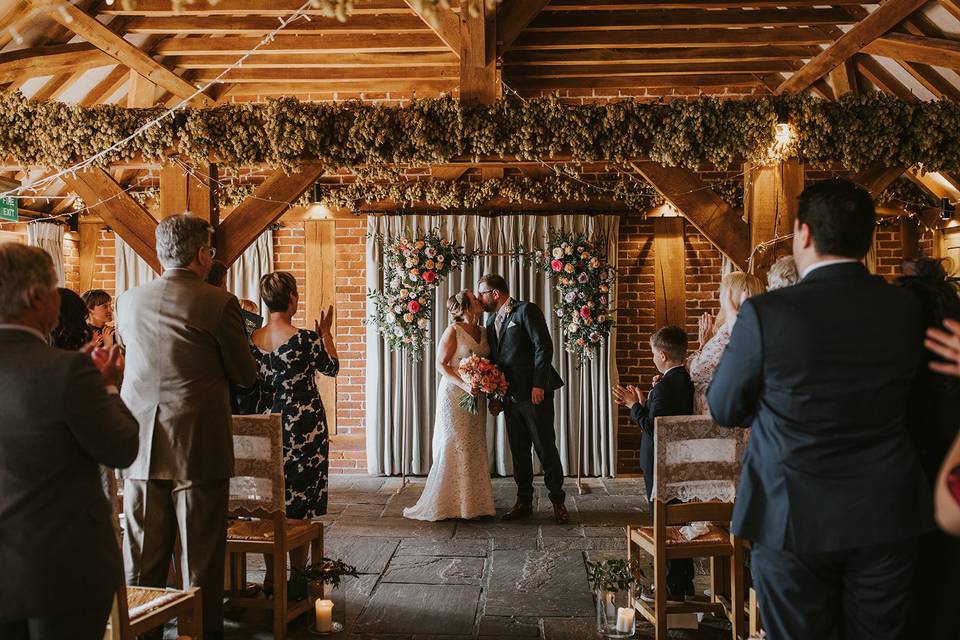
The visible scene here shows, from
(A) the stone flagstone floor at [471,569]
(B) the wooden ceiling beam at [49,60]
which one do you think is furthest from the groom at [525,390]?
(B) the wooden ceiling beam at [49,60]

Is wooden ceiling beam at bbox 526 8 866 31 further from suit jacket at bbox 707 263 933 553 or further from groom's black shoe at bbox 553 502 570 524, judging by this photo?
suit jacket at bbox 707 263 933 553

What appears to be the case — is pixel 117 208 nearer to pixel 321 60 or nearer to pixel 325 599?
pixel 321 60

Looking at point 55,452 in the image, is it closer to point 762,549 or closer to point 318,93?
point 762,549

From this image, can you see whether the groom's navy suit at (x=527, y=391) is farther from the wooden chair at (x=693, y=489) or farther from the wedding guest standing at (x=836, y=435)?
the wedding guest standing at (x=836, y=435)

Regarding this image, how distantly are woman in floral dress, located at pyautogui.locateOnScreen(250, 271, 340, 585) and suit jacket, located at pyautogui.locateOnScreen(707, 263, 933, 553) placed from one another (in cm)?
256

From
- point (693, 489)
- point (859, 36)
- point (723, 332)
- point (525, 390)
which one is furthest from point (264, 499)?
point (859, 36)

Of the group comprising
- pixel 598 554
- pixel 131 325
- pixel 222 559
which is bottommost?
pixel 598 554

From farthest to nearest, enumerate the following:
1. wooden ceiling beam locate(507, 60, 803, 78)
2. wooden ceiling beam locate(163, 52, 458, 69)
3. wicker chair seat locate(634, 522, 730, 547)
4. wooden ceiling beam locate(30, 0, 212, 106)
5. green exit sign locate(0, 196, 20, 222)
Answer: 1. green exit sign locate(0, 196, 20, 222)
2. wooden ceiling beam locate(507, 60, 803, 78)
3. wooden ceiling beam locate(163, 52, 458, 69)
4. wooden ceiling beam locate(30, 0, 212, 106)
5. wicker chair seat locate(634, 522, 730, 547)

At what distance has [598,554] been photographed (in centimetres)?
489

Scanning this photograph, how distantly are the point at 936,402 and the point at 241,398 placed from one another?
3036mm

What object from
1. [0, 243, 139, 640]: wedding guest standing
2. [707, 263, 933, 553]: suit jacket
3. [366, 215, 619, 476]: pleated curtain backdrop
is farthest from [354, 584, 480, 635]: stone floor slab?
[366, 215, 619, 476]: pleated curtain backdrop

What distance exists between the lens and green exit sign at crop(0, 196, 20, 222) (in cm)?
624

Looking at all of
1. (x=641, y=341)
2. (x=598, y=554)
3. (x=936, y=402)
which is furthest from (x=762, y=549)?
(x=641, y=341)

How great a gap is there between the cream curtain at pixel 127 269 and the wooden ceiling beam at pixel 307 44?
2.93 meters
